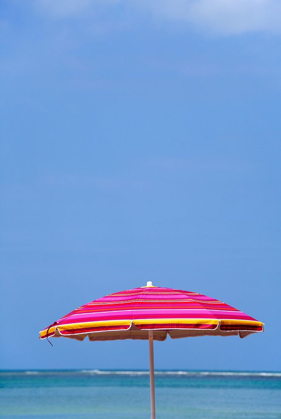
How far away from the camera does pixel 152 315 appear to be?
16.7 ft

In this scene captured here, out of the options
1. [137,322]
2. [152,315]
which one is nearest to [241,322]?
[152,315]

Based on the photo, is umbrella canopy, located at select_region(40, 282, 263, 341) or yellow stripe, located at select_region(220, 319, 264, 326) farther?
yellow stripe, located at select_region(220, 319, 264, 326)

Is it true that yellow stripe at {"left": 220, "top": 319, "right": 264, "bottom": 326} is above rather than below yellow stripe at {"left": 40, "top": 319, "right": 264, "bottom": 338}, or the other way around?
above

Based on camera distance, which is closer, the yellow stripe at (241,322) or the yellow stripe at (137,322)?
the yellow stripe at (137,322)

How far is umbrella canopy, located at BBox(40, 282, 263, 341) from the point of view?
5059 mm

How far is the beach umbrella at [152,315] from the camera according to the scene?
506cm

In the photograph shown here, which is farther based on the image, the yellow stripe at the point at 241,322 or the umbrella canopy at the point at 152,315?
the yellow stripe at the point at 241,322

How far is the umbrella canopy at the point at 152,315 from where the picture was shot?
5059 mm

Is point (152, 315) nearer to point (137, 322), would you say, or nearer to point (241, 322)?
point (137, 322)

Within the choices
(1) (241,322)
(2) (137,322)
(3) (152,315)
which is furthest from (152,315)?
(1) (241,322)

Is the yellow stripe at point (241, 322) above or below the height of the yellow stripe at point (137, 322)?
above

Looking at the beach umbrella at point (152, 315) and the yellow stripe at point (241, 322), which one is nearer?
the beach umbrella at point (152, 315)

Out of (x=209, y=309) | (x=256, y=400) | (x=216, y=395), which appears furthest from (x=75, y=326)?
(x=216, y=395)

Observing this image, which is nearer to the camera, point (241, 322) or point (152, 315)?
point (152, 315)
